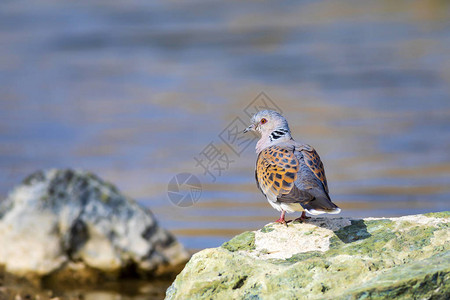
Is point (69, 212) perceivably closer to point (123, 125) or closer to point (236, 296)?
point (236, 296)

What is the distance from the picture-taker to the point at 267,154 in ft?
19.3

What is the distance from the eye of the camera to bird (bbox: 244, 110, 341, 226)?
17.6 feet

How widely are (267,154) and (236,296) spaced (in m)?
1.57

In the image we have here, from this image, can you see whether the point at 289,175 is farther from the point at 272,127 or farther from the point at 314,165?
the point at 272,127

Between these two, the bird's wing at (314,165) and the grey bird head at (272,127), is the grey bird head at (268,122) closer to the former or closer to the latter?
the grey bird head at (272,127)

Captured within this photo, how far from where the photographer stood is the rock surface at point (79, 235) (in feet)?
25.5

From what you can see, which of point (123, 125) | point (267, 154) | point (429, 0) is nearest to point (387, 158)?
point (123, 125)
